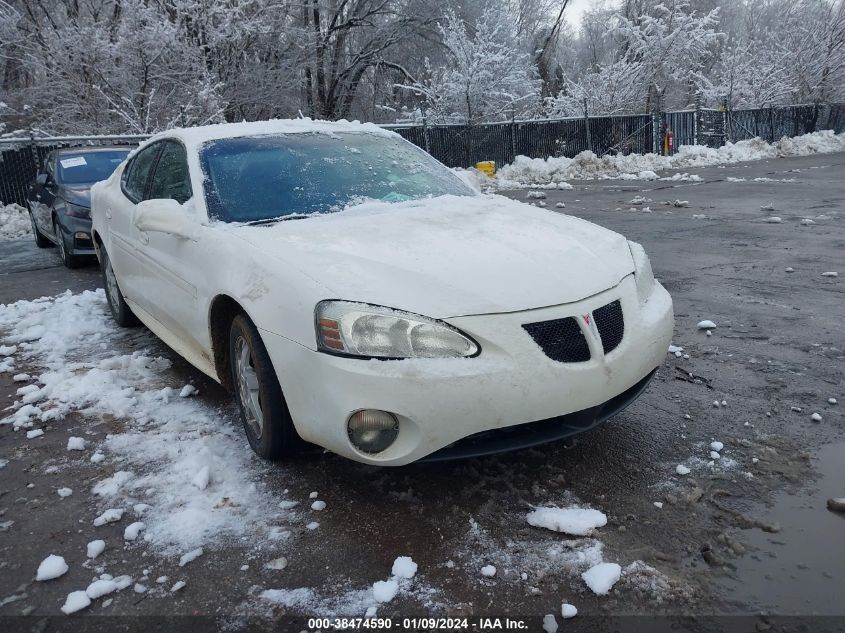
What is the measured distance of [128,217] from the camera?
180 inches

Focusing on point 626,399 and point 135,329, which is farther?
point 135,329

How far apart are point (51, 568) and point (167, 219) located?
174 cm

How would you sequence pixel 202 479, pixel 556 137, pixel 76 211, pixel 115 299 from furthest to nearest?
pixel 556 137 < pixel 76 211 < pixel 115 299 < pixel 202 479

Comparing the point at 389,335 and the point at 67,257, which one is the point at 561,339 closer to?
the point at 389,335

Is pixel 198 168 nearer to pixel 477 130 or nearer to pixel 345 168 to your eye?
pixel 345 168

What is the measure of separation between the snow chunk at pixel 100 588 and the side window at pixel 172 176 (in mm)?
2015

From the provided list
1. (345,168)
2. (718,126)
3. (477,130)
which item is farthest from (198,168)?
(718,126)

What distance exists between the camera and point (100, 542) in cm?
254

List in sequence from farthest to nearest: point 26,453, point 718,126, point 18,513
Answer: point 718,126 → point 26,453 → point 18,513

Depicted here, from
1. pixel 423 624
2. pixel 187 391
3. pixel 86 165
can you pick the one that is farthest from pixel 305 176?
pixel 86 165

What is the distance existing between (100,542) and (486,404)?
1508mm

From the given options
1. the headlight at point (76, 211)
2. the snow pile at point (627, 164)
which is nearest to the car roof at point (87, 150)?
the headlight at point (76, 211)

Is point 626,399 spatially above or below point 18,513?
above

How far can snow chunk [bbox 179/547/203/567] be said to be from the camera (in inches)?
95.5
